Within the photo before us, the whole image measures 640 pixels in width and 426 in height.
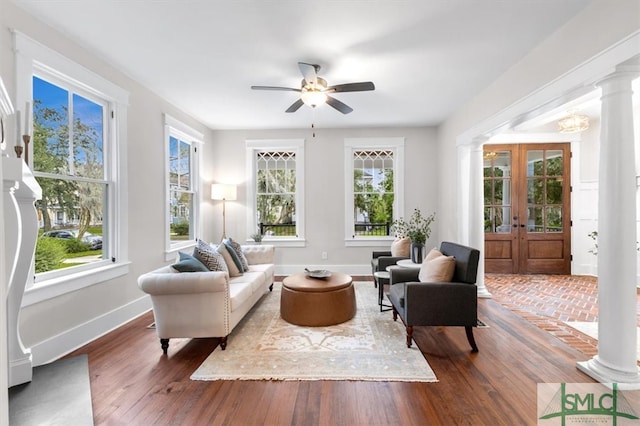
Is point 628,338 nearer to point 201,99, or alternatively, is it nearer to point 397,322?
point 397,322

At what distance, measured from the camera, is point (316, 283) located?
3.22 m

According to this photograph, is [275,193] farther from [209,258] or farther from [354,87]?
[354,87]

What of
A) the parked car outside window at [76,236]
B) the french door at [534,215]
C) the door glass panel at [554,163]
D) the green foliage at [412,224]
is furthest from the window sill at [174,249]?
the door glass panel at [554,163]

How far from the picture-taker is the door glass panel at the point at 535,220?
548 cm

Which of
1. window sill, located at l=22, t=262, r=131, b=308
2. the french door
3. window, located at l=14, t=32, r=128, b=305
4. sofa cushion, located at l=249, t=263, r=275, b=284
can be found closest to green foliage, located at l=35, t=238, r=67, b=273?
window, located at l=14, t=32, r=128, b=305

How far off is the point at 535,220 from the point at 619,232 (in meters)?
3.90

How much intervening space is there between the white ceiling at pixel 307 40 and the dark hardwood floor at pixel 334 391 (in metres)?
2.81

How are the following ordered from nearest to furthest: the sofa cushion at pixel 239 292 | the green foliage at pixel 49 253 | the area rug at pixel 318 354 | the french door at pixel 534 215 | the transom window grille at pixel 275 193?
the area rug at pixel 318 354, the green foliage at pixel 49 253, the sofa cushion at pixel 239 292, the french door at pixel 534 215, the transom window grille at pixel 275 193

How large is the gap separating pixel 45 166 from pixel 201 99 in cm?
209

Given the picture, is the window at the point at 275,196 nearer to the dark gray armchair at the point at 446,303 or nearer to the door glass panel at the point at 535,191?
the dark gray armchair at the point at 446,303

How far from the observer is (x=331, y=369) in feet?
7.56

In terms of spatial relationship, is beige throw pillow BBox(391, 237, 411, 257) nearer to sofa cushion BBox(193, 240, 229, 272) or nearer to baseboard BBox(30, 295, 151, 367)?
sofa cushion BBox(193, 240, 229, 272)

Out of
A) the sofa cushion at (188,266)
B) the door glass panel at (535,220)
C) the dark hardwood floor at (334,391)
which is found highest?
the door glass panel at (535,220)

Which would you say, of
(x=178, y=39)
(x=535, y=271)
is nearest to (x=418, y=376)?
(x=178, y=39)
